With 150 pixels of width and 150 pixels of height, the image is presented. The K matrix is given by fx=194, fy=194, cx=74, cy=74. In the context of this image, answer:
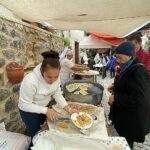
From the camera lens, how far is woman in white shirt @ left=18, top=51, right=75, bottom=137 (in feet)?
4.35

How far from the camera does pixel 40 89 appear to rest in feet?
4.59

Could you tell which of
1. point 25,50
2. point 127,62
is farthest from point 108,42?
point 127,62

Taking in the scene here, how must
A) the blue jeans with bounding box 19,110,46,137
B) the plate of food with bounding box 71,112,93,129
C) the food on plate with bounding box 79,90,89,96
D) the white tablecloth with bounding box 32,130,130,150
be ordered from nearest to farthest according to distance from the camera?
the white tablecloth with bounding box 32,130,130,150 → the plate of food with bounding box 71,112,93,129 → the blue jeans with bounding box 19,110,46,137 → the food on plate with bounding box 79,90,89,96

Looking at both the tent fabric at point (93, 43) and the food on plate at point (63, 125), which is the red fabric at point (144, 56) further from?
the tent fabric at point (93, 43)

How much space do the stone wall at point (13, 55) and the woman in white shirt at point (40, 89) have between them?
1.88 ft

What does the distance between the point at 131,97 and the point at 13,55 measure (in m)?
1.31

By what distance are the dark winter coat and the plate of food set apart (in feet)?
1.33

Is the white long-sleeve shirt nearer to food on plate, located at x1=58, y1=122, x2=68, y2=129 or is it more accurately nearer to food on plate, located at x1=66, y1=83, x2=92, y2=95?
food on plate, located at x1=58, y1=122, x2=68, y2=129

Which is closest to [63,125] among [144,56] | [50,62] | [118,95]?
[50,62]

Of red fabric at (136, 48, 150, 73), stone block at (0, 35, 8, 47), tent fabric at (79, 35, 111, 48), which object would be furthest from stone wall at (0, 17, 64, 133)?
tent fabric at (79, 35, 111, 48)

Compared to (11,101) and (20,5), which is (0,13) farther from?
(11,101)

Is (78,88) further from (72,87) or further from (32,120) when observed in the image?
(32,120)

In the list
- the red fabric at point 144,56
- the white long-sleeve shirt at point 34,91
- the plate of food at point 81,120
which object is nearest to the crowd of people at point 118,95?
the white long-sleeve shirt at point 34,91

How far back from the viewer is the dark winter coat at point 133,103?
1.52 meters
